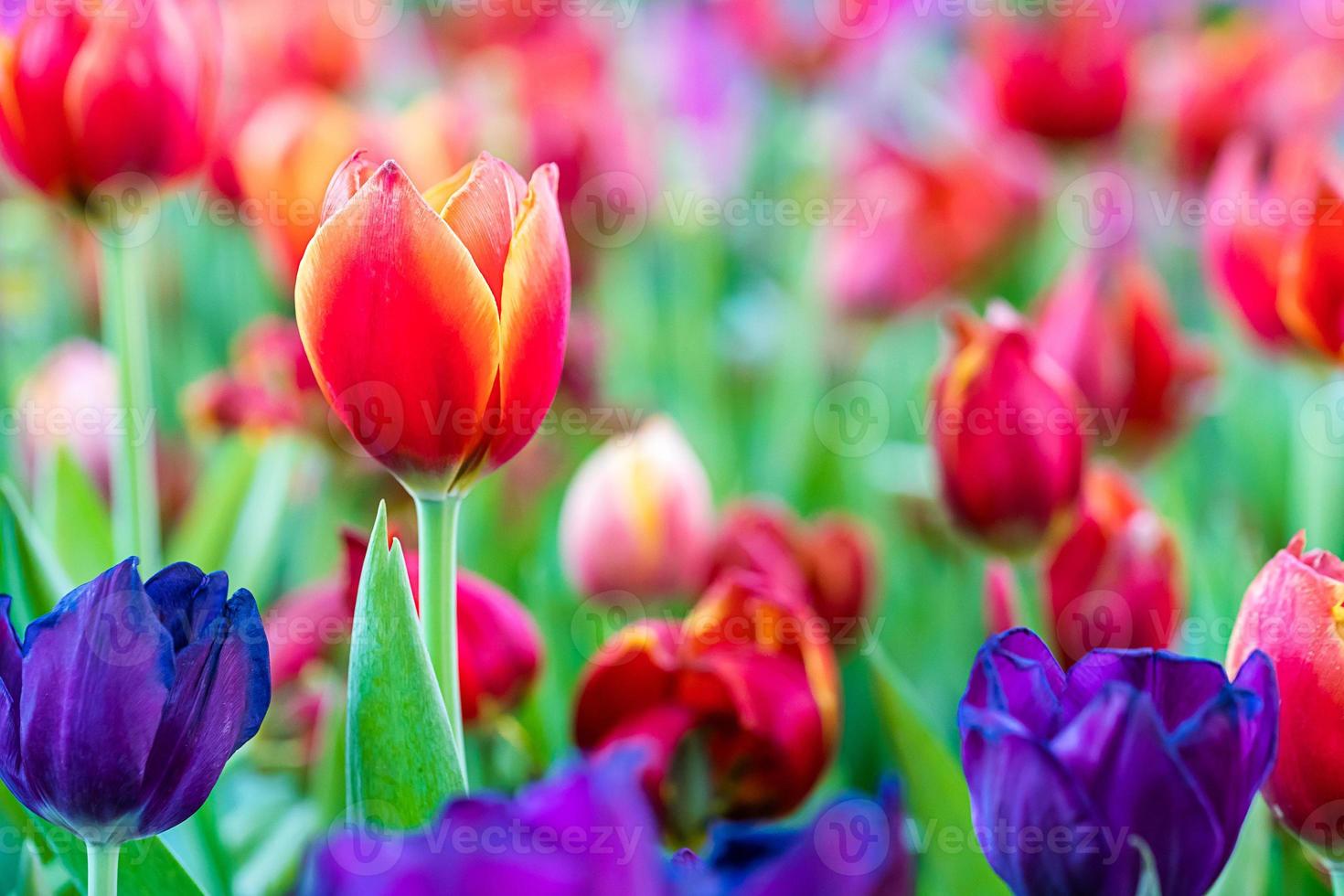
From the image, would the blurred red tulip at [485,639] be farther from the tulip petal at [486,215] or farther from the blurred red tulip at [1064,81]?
the blurred red tulip at [1064,81]

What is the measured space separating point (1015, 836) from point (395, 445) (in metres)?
0.18

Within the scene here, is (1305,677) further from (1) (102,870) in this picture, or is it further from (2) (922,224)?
(2) (922,224)

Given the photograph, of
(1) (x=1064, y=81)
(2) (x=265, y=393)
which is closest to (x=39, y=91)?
(2) (x=265, y=393)

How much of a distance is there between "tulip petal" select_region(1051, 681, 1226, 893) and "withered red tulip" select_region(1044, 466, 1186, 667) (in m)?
0.24

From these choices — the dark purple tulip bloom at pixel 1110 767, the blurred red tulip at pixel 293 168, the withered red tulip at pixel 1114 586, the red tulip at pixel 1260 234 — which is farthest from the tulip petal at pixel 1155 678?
the blurred red tulip at pixel 293 168

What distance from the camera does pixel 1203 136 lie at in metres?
1.10

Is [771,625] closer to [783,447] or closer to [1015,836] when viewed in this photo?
[1015,836]

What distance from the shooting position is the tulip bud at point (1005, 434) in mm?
553

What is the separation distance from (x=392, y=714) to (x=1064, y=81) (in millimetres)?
879

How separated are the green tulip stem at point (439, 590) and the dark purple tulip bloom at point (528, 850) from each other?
0.12m

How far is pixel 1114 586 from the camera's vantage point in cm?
54

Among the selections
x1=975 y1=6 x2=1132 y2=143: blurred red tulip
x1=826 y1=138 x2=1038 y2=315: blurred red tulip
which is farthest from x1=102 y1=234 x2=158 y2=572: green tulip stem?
x1=975 y1=6 x2=1132 y2=143: blurred red tulip

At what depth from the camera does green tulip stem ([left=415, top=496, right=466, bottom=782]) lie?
376 mm

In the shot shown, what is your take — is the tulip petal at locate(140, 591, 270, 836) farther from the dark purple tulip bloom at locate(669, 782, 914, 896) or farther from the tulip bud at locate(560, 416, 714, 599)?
the tulip bud at locate(560, 416, 714, 599)
